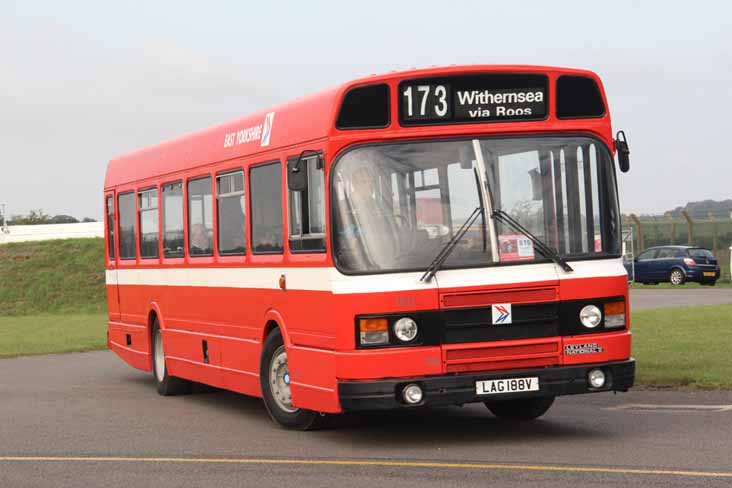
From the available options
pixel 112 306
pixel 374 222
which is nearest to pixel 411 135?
pixel 374 222

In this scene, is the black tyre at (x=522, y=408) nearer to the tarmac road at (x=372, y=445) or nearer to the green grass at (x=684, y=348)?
the tarmac road at (x=372, y=445)

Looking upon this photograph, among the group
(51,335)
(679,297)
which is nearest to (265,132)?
(51,335)

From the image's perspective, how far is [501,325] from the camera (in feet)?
37.9

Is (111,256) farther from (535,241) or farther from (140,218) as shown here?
(535,241)

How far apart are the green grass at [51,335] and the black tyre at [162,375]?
9.11 meters

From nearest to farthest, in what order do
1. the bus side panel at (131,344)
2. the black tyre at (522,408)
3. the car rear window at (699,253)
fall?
1. the black tyre at (522,408)
2. the bus side panel at (131,344)
3. the car rear window at (699,253)

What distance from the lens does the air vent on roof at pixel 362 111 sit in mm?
11844

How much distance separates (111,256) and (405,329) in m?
9.43

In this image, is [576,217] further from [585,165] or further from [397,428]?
[397,428]

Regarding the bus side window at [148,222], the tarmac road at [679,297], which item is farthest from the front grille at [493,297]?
the tarmac road at [679,297]

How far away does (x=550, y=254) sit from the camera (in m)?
11.8

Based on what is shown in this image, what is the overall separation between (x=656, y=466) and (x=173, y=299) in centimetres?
800

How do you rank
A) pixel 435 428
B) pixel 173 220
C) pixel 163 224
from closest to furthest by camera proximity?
1. pixel 435 428
2. pixel 173 220
3. pixel 163 224

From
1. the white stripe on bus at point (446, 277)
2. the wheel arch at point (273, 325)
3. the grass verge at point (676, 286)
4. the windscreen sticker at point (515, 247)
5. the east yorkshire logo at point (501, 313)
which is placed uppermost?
the windscreen sticker at point (515, 247)
